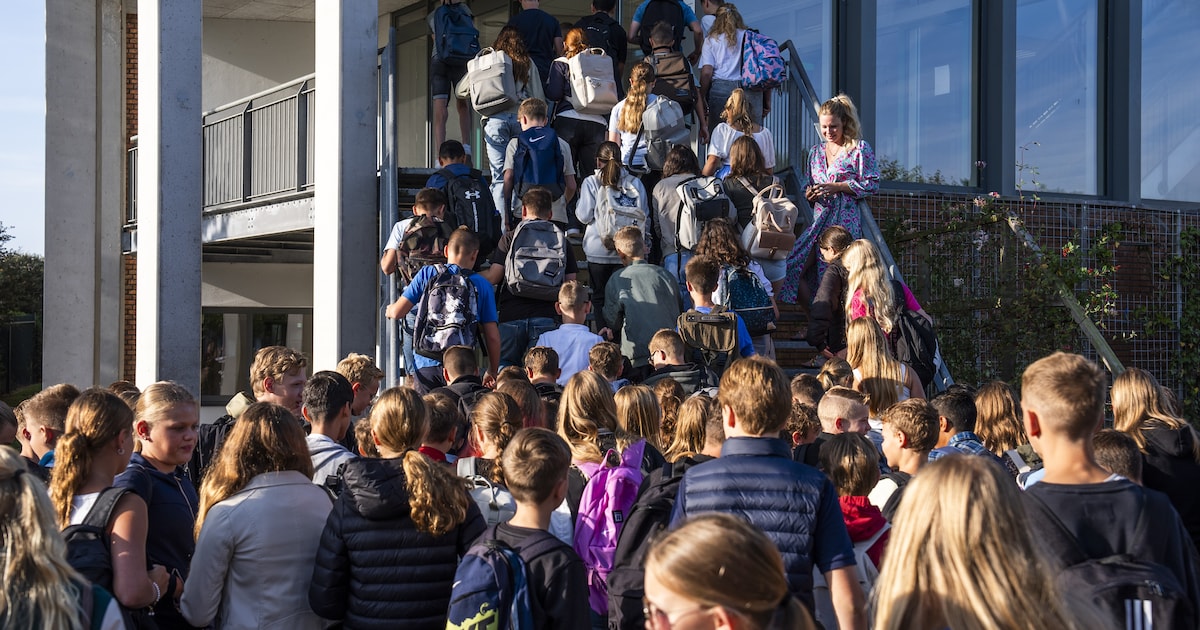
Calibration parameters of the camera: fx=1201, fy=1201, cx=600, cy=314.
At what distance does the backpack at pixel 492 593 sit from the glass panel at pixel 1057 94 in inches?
542

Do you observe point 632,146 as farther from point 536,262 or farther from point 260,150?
point 260,150

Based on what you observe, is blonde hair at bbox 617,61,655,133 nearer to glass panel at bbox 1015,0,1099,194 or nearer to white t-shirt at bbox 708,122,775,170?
white t-shirt at bbox 708,122,775,170

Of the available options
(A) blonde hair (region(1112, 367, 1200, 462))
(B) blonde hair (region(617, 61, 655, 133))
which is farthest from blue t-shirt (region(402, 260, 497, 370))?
(A) blonde hair (region(1112, 367, 1200, 462))

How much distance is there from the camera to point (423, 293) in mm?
7988

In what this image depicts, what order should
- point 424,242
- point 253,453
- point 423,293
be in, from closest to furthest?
point 253,453
point 423,293
point 424,242

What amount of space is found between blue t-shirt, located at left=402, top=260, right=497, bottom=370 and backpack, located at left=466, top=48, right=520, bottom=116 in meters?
2.16

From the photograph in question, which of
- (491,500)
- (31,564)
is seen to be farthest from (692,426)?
(31,564)

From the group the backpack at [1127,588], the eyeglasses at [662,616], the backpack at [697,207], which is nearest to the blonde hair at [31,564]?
the eyeglasses at [662,616]

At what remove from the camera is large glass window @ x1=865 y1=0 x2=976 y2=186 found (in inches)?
604

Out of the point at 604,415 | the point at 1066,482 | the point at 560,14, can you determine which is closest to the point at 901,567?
the point at 1066,482

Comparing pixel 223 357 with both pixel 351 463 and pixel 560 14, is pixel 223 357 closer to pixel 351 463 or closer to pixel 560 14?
pixel 560 14

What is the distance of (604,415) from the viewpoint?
4.75 metres

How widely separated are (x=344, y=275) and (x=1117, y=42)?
Result: 1125 centimetres

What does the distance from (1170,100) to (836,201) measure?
9651 mm
